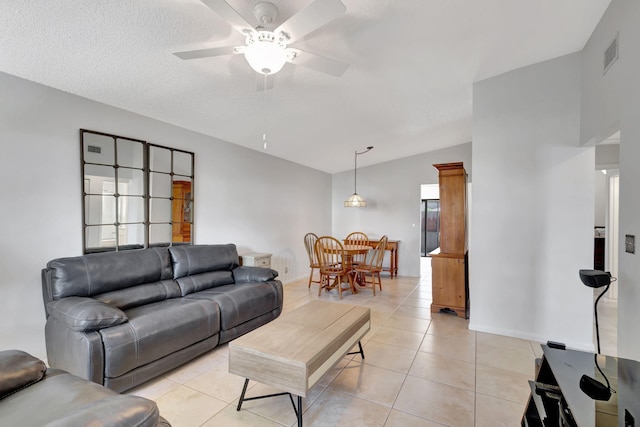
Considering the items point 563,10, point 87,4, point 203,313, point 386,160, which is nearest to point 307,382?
point 203,313

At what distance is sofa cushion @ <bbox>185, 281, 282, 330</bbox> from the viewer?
2.86m

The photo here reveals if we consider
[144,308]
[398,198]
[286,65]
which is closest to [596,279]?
[286,65]

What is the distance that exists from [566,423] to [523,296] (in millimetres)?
2711

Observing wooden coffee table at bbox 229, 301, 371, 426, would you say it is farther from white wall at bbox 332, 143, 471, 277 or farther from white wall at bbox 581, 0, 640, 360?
white wall at bbox 332, 143, 471, 277

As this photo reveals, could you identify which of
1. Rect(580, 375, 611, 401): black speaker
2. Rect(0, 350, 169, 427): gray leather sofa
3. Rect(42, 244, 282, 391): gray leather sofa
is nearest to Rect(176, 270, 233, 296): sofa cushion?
Rect(42, 244, 282, 391): gray leather sofa

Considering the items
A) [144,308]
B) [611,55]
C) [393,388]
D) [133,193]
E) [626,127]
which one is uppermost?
[611,55]

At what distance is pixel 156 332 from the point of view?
2262 millimetres

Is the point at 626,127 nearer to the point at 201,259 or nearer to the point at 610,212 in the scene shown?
the point at 610,212

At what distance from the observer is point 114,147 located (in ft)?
9.79

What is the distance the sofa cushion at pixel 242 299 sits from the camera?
2.86 m

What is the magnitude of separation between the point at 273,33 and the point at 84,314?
2.21m

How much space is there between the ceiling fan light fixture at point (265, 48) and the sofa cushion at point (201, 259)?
7.54 ft

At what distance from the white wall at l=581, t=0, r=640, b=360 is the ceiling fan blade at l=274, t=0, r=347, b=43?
6.51 ft

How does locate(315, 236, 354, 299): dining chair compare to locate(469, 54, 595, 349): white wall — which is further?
locate(315, 236, 354, 299): dining chair
